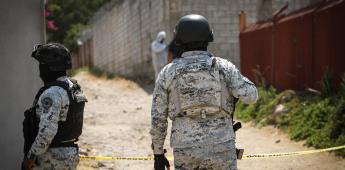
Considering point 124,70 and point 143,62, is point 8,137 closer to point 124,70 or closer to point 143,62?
point 143,62

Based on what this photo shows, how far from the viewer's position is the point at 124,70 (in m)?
22.1

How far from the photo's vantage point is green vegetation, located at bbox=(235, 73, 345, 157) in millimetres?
7078

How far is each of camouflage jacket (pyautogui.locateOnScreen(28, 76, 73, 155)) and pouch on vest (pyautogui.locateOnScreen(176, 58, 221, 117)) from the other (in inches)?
30.2

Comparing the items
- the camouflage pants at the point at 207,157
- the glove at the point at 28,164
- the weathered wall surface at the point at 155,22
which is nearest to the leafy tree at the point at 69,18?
the weathered wall surface at the point at 155,22

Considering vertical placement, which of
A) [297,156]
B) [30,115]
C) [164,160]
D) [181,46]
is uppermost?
[181,46]

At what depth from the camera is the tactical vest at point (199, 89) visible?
3293 mm

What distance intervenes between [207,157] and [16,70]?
2294 mm

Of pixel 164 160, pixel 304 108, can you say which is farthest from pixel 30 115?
pixel 304 108

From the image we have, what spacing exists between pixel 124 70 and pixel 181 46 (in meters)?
18.7

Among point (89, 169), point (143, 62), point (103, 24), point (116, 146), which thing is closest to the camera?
point (89, 169)

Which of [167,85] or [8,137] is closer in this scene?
[167,85]

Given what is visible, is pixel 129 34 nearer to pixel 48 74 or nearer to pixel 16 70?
pixel 16 70

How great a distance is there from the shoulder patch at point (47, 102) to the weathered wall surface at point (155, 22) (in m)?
12.1

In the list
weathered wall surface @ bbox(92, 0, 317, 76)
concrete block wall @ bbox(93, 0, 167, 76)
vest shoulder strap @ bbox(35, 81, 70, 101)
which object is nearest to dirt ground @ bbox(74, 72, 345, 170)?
vest shoulder strap @ bbox(35, 81, 70, 101)
